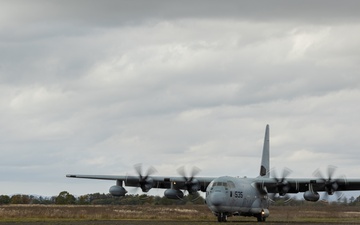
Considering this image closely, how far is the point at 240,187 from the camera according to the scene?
6412 cm

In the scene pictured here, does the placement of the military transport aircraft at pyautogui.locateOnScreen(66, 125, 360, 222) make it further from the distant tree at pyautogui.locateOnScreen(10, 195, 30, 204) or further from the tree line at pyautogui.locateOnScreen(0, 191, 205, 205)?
the distant tree at pyautogui.locateOnScreen(10, 195, 30, 204)

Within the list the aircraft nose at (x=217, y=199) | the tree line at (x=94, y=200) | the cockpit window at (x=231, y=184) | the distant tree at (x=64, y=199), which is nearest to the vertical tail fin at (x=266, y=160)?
the cockpit window at (x=231, y=184)

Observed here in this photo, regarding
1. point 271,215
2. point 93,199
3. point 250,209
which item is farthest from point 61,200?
point 250,209

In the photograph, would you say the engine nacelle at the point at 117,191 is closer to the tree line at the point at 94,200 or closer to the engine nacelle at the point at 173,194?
the engine nacelle at the point at 173,194

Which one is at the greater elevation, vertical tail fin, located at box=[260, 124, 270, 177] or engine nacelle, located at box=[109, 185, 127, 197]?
vertical tail fin, located at box=[260, 124, 270, 177]

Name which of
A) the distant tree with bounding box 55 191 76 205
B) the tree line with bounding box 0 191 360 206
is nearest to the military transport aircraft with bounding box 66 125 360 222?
the tree line with bounding box 0 191 360 206

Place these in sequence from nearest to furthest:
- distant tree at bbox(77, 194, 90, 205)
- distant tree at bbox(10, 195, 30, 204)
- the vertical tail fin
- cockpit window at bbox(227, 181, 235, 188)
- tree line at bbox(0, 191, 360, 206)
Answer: cockpit window at bbox(227, 181, 235, 188), the vertical tail fin, tree line at bbox(0, 191, 360, 206), distant tree at bbox(77, 194, 90, 205), distant tree at bbox(10, 195, 30, 204)

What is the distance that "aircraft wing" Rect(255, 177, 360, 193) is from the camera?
65438 mm

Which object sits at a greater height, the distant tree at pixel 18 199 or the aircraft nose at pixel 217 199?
the distant tree at pixel 18 199

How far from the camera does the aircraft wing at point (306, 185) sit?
215 ft

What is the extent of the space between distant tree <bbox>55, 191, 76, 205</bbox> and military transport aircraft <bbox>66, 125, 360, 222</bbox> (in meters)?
44.1

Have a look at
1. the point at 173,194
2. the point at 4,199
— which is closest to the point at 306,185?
the point at 173,194


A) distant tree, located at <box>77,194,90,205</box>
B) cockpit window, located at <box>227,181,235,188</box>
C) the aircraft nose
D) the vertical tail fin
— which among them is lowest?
the aircraft nose

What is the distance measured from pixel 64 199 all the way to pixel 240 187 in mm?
57673
